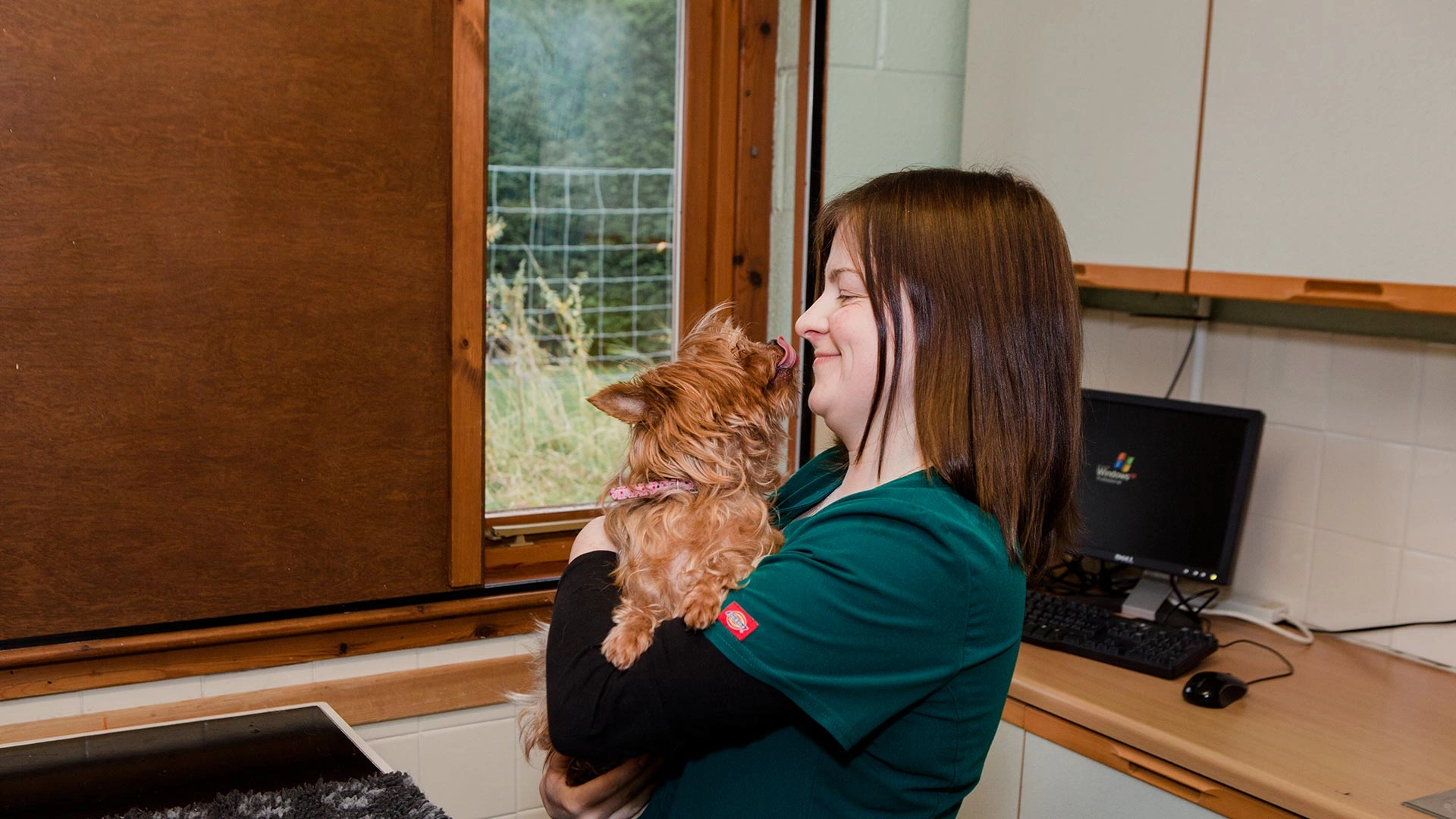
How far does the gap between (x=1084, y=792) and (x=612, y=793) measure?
3.49ft

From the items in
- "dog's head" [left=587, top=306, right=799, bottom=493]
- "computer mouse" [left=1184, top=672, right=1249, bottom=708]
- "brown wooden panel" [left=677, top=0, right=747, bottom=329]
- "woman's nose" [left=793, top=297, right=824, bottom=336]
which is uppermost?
"brown wooden panel" [left=677, top=0, right=747, bottom=329]

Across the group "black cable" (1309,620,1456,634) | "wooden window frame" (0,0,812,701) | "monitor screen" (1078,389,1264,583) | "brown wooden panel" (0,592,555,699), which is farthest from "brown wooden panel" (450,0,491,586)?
"black cable" (1309,620,1456,634)

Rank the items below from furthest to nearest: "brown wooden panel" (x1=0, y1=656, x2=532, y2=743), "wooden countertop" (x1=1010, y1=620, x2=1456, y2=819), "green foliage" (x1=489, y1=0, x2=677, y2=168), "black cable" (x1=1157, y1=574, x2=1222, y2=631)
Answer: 1. "green foliage" (x1=489, y1=0, x2=677, y2=168)
2. "black cable" (x1=1157, y1=574, x2=1222, y2=631)
3. "brown wooden panel" (x1=0, y1=656, x2=532, y2=743)
4. "wooden countertop" (x1=1010, y1=620, x2=1456, y2=819)

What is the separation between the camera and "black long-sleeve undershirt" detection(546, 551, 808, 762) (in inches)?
40.6

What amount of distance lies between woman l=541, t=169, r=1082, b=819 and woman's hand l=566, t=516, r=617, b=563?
0.07 meters

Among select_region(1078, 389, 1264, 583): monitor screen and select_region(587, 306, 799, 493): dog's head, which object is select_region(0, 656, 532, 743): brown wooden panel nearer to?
select_region(587, 306, 799, 493): dog's head

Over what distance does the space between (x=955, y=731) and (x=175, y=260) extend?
1622mm

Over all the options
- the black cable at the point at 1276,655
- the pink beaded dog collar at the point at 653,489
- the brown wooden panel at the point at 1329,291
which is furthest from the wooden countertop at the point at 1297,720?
the pink beaded dog collar at the point at 653,489

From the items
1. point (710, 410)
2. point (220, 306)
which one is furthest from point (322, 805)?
point (220, 306)

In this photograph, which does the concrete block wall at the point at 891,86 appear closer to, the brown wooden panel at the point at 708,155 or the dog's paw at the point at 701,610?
the brown wooden panel at the point at 708,155

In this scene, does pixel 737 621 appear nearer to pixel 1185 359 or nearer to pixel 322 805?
pixel 322 805

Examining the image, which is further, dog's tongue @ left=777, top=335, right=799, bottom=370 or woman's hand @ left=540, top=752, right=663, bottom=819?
dog's tongue @ left=777, top=335, right=799, bottom=370

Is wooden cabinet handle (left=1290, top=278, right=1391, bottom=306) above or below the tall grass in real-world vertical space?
above

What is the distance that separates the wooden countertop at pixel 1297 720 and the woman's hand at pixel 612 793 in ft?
3.10
